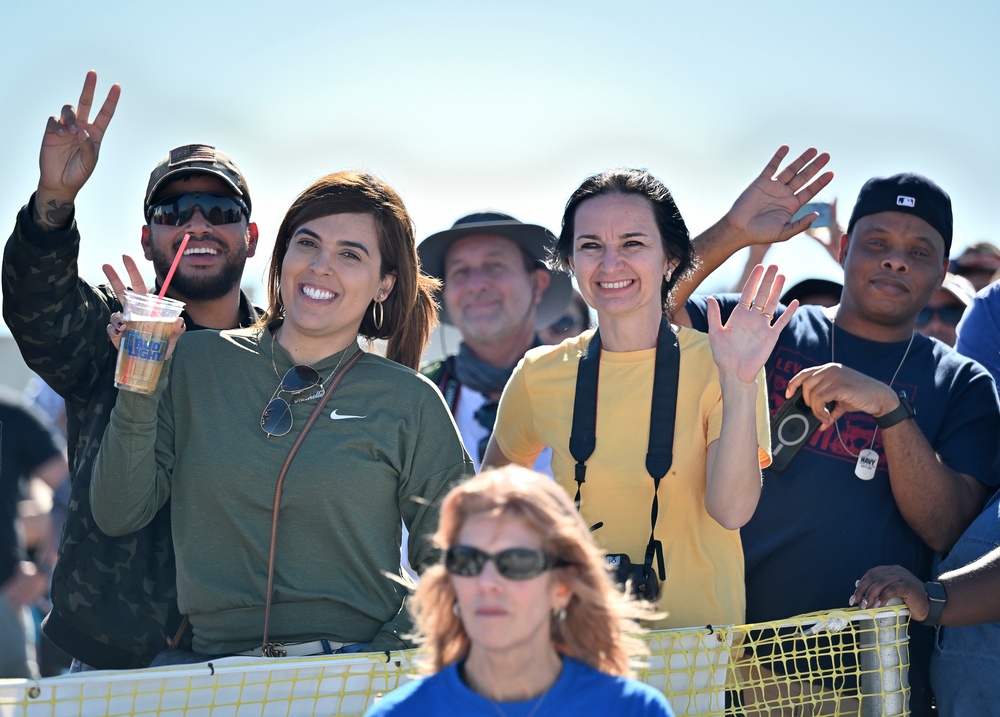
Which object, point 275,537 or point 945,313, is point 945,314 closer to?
point 945,313

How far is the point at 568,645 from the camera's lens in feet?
9.10

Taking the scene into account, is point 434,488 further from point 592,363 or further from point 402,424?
point 592,363

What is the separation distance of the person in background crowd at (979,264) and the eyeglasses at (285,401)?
5067 millimetres

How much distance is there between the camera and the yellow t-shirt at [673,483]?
3.46m

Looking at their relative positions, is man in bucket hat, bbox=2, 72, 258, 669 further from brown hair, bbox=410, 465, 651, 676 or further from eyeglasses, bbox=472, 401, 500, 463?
eyeglasses, bbox=472, 401, 500, 463

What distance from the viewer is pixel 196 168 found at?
4.32 meters

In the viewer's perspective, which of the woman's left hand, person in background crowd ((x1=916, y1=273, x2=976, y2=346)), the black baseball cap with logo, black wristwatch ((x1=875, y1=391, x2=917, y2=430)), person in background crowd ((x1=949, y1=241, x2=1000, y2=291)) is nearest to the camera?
the woman's left hand

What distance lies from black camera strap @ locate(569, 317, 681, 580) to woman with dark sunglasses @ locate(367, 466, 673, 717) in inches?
24.9

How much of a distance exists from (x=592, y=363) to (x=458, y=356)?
7.32 feet

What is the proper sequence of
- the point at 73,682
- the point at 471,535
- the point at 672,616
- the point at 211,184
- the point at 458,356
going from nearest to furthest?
the point at 471,535 < the point at 73,682 < the point at 672,616 < the point at 211,184 < the point at 458,356

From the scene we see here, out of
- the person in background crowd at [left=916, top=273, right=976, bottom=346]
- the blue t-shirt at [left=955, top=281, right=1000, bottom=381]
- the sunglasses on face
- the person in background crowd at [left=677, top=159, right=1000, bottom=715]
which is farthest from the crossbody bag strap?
the person in background crowd at [left=916, top=273, right=976, bottom=346]

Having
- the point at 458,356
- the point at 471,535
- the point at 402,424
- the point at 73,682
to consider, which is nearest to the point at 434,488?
the point at 402,424

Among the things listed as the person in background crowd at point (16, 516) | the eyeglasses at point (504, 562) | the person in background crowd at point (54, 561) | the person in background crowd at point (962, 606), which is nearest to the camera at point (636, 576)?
the eyeglasses at point (504, 562)

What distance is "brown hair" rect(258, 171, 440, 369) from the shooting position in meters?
3.80
